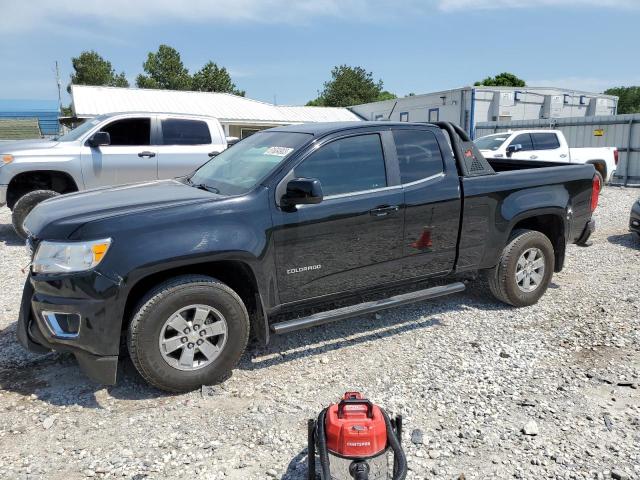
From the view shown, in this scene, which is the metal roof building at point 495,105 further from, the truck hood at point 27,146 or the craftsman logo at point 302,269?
the craftsman logo at point 302,269

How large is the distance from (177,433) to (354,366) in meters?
1.43

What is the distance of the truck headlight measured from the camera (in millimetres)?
3113

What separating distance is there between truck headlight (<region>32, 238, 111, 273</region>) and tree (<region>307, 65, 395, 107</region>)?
169 feet

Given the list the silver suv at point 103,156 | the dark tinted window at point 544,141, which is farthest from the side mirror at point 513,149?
the silver suv at point 103,156

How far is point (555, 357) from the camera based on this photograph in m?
4.09

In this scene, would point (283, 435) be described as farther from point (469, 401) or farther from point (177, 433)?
point (469, 401)

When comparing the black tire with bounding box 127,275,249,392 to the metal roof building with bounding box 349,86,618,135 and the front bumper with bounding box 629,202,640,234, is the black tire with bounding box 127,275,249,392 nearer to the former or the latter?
the front bumper with bounding box 629,202,640,234

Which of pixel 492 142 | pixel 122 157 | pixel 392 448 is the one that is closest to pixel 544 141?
pixel 492 142

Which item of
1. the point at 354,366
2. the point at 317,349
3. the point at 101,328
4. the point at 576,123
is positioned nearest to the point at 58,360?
the point at 101,328

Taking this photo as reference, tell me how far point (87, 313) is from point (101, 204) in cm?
85

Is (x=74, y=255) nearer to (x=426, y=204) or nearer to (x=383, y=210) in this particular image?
(x=383, y=210)

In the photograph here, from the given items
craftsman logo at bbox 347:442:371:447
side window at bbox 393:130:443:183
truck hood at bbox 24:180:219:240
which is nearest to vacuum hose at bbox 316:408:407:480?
craftsman logo at bbox 347:442:371:447

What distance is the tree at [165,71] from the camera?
4434 cm

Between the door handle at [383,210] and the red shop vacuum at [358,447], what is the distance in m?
1.84
